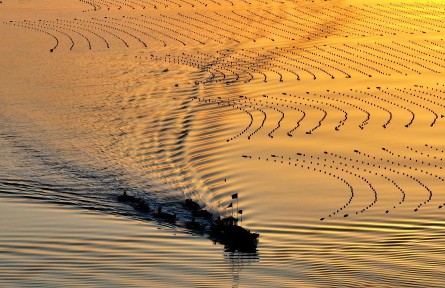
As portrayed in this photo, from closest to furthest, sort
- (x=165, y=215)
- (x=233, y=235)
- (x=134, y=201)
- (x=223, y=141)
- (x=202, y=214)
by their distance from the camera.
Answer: (x=233, y=235) < (x=202, y=214) < (x=165, y=215) < (x=134, y=201) < (x=223, y=141)

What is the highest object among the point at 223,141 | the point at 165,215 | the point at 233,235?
the point at 223,141

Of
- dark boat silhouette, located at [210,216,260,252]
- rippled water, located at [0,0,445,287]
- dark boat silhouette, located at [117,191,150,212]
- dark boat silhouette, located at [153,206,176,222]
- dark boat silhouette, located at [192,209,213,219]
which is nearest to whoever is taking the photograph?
rippled water, located at [0,0,445,287]

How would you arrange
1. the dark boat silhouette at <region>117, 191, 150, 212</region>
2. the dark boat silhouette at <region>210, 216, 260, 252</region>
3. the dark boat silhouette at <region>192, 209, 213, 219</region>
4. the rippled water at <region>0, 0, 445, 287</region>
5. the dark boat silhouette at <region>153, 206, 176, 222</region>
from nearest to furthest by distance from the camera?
the rippled water at <region>0, 0, 445, 287</region>
the dark boat silhouette at <region>210, 216, 260, 252</region>
the dark boat silhouette at <region>192, 209, 213, 219</region>
the dark boat silhouette at <region>153, 206, 176, 222</region>
the dark boat silhouette at <region>117, 191, 150, 212</region>

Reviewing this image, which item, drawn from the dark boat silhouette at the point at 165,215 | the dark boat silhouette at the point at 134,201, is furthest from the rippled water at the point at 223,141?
the dark boat silhouette at the point at 134,201

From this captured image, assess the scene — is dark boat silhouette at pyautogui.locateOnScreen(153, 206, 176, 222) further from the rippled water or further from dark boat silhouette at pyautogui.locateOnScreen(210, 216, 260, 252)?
dark boat silhouette at pyautogui.locateOnScreen(210, 216, 260, 252)

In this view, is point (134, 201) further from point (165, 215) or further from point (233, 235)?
point (233, 235)

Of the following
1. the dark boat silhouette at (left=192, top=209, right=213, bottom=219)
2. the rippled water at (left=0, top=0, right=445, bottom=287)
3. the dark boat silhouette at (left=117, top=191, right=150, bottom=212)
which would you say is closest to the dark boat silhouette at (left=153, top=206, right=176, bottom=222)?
the rippled water at (left=0, top=0, right=445, bottom=287)

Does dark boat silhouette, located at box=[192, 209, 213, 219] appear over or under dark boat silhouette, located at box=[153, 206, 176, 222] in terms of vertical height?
over

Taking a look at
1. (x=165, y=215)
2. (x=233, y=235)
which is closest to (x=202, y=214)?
(x=165, y=215)

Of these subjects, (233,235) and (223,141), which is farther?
(223,141)

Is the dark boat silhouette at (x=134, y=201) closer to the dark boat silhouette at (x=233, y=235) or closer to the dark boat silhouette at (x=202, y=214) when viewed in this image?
the dark boat silhouette at (x=202, y=214)
